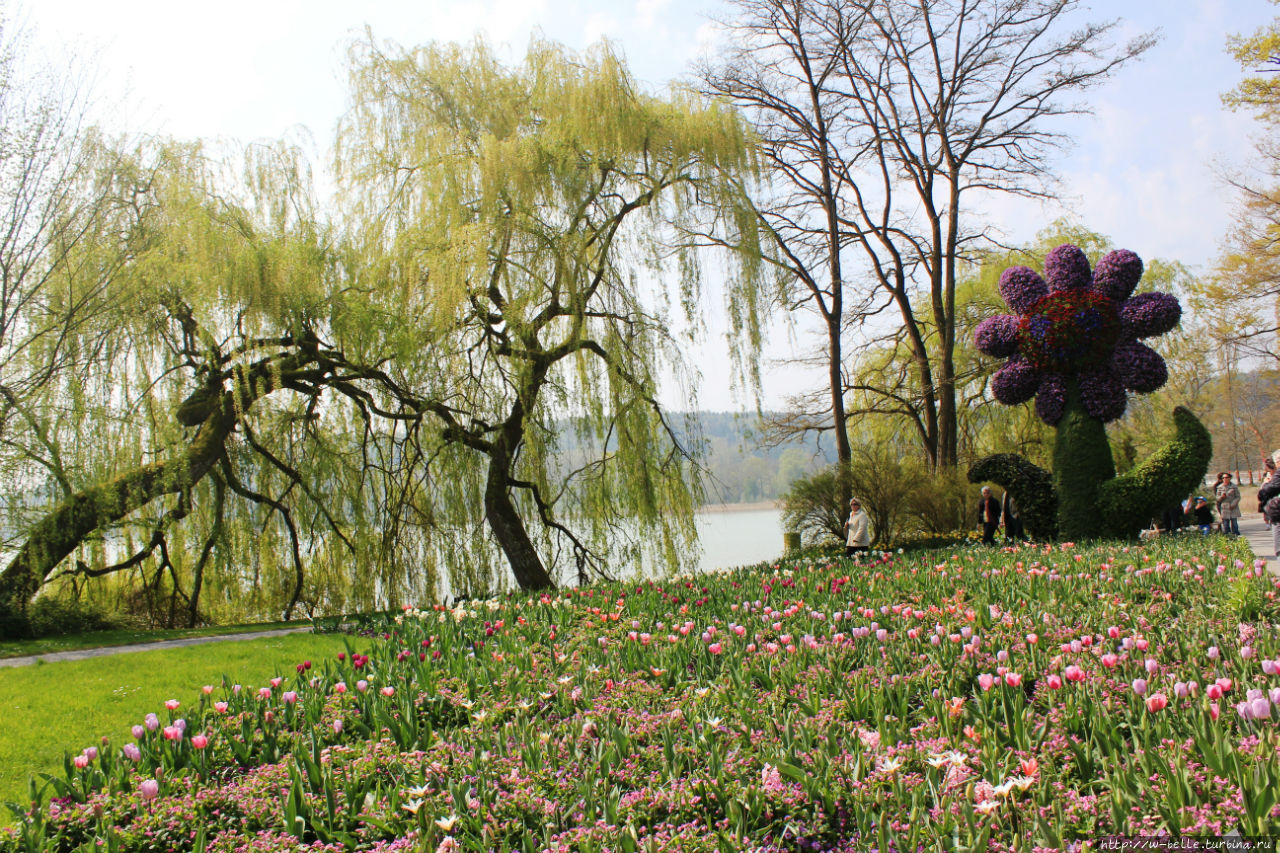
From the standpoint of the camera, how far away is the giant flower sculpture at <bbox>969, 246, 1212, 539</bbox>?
35.6 feet

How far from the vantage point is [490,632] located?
5391 millimetres

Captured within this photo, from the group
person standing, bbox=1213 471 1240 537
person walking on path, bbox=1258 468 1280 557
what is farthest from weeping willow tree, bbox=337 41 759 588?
person standing, bbox=1213 471 1240 537

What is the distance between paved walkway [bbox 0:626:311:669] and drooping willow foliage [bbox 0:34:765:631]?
2154mm

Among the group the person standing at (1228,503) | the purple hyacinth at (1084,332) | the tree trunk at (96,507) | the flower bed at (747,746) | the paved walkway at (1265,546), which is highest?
the purple hyacinth at (1084,332)

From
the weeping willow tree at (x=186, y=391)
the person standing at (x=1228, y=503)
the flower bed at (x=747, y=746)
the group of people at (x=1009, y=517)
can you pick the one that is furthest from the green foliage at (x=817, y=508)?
the flower bed at (x=747, y=746)

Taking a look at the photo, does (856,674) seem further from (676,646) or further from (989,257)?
(989,257)

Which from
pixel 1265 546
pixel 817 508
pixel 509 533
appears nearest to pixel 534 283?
pixel 509 533

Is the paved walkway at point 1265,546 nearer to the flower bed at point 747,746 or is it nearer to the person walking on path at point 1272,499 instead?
the person walking on path at point 1272,499

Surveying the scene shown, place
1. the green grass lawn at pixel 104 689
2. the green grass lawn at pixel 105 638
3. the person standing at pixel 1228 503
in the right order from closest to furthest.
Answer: the green grass lawn at pixel 104 689, the green grass lawn at pixel 105 638, the person standing at pixel 1228 503

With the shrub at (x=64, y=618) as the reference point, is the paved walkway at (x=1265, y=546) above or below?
below

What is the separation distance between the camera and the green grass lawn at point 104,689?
3.93 m

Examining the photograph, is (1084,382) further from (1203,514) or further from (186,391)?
(186,391)

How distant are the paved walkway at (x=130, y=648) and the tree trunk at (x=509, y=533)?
9.61 feet

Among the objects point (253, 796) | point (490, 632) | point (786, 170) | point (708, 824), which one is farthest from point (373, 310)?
point (786, 170)
